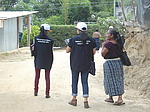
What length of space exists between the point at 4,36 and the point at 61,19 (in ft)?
70.9

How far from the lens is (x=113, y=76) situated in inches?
263

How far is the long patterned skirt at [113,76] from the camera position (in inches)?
262

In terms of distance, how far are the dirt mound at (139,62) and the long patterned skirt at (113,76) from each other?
2045 millimetres

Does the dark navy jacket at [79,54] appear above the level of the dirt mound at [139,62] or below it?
above

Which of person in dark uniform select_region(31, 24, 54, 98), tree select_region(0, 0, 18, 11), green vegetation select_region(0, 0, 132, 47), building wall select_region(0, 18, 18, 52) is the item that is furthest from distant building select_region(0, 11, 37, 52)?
tree select_region(0, 0, 18, 11)

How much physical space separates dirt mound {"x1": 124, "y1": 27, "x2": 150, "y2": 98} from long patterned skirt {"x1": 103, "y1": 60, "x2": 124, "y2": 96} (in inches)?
80.5

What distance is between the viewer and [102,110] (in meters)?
6.21

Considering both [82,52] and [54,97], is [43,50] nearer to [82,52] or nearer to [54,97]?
[54,97]

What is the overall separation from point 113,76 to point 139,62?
16.3ft

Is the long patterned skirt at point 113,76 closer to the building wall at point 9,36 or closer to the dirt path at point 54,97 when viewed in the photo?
the dirt path at point 54,97

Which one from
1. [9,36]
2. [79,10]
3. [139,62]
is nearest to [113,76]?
[139,62]

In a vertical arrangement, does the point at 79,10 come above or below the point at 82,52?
above

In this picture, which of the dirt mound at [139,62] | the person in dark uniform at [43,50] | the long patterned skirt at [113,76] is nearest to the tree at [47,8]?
the dirt mound at [139,62]

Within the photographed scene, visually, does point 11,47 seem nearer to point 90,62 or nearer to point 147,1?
point 147,1
